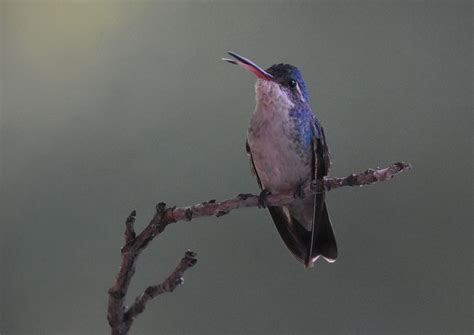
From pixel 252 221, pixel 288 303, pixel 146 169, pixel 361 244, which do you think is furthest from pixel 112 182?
pixel 361 244

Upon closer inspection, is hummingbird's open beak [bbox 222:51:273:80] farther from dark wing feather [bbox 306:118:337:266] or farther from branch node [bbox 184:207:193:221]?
branch node [bbox 184:207:193:221]

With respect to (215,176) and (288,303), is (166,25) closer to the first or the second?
(215,176)

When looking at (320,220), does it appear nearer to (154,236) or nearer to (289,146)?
(289,146)

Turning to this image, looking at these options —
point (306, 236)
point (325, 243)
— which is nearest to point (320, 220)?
point (325, 243)

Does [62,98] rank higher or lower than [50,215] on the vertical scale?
higher

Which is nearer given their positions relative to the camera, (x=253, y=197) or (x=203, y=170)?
(x=253, y=197)

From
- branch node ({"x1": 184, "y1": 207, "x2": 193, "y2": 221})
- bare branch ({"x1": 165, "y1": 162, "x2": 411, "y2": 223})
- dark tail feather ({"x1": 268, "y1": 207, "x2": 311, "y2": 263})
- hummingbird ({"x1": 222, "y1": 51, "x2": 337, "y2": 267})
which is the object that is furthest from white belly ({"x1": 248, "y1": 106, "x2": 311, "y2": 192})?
branch node ({"x1": 184, "y1": 207, "x2": 193, "y2": 221})
